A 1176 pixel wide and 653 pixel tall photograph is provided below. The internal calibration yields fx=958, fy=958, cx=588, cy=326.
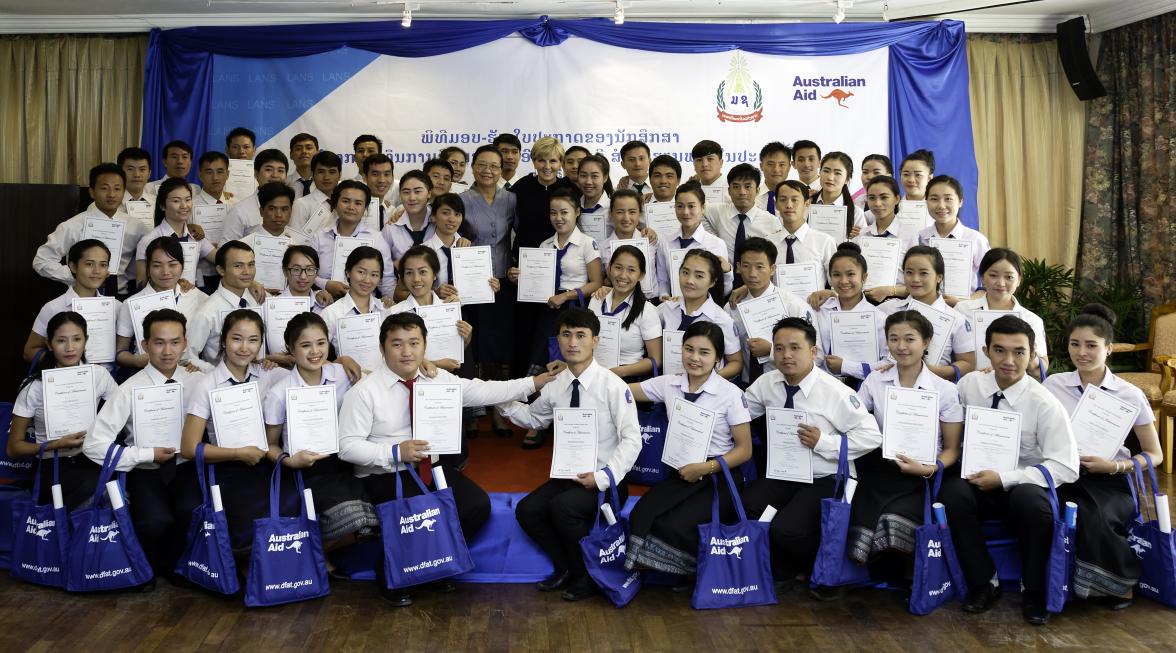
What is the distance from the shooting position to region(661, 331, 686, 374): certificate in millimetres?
4461

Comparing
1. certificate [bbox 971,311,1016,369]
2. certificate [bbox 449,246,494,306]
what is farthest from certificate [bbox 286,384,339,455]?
certificate [bbox 971,311,1016,369]

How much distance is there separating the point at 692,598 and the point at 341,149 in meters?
4.92

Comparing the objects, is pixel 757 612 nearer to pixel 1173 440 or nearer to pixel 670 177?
pixel 670 177

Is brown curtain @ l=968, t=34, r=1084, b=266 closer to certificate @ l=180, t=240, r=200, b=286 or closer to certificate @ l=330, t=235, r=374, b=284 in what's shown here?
certificate @ l=330, t=235, r=374, b=284

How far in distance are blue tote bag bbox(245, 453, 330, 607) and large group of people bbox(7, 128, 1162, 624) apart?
14 centimetres

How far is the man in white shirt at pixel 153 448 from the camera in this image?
3.81 metres

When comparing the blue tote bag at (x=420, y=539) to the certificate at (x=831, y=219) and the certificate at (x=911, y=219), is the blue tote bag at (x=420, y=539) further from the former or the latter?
the certificate at (x=911, y=219)

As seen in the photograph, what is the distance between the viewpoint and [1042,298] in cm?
738

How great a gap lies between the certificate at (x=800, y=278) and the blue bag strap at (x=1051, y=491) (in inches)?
57.8

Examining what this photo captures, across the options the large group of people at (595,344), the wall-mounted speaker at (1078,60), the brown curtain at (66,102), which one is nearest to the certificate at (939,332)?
the large group of people at (595,344)

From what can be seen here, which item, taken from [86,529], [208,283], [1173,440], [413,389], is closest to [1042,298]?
[1173,440]

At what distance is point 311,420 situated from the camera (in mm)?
3797

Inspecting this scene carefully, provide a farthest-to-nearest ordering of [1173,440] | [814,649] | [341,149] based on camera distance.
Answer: [341,149] < [1173,440] < [814,649]

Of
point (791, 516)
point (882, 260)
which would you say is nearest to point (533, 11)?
point (882, 260)
